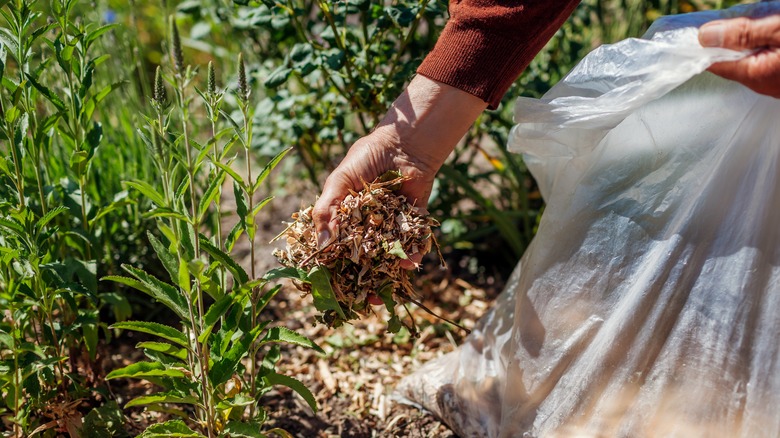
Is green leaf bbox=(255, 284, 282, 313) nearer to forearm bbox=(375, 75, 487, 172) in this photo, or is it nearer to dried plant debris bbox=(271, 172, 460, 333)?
dried plant debris bbox=(271, 172, 460, 333)

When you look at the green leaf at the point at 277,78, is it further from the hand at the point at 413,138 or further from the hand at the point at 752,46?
the hand at the point at 752,46

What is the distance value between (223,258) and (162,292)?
140mm

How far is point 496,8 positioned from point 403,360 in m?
1.12

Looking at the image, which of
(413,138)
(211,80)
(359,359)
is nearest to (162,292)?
(211,80)

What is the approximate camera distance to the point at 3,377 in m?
1.36

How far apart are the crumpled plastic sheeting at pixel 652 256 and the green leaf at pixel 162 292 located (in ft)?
2.50

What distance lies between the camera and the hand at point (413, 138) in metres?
1.42

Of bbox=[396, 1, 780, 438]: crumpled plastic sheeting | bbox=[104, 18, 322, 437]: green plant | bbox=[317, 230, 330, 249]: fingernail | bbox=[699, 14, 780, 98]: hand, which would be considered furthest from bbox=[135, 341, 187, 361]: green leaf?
bbox=[699, 14, 780, 98]: hand

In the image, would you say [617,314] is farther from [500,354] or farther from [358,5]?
[358,5]

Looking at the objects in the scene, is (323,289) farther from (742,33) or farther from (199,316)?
(742,33)

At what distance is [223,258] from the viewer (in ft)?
4.02

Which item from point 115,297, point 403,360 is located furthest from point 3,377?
point 403,360

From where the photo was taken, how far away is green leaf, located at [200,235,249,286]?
120cm

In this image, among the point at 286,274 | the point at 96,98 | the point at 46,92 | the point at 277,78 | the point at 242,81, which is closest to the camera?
the point at 242,81
